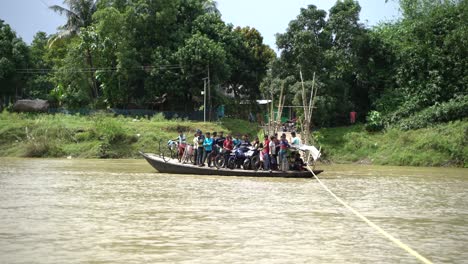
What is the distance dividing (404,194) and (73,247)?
10.6 m

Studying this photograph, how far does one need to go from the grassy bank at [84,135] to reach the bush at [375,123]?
28.7 ft

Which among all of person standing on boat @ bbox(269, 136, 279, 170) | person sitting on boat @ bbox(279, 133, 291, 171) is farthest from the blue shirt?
person sitting on boat @ bbox(279, 133, 291, 171)

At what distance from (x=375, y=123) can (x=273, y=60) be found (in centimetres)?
746

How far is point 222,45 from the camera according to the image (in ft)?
141

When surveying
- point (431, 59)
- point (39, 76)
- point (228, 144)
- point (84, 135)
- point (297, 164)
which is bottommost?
point (297, 164)

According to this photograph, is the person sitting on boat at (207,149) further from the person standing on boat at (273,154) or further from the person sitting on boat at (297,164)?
the person sitting on boat at (297,164)

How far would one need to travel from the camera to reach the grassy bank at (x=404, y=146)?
31.8m

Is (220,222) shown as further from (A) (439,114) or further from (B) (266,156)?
(A) (439,114)

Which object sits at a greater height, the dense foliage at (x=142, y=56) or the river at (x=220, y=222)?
the dense foliage at (x=142, y=56)

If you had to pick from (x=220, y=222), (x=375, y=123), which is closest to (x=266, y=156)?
(x=220, y=222)

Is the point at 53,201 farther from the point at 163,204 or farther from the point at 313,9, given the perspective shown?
the point at 313,9

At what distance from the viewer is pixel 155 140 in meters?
35.5

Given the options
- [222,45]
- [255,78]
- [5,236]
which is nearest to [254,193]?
[5,236]

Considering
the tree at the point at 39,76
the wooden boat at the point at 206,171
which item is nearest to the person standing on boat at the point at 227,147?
the wooden boat at the point at 206,171
